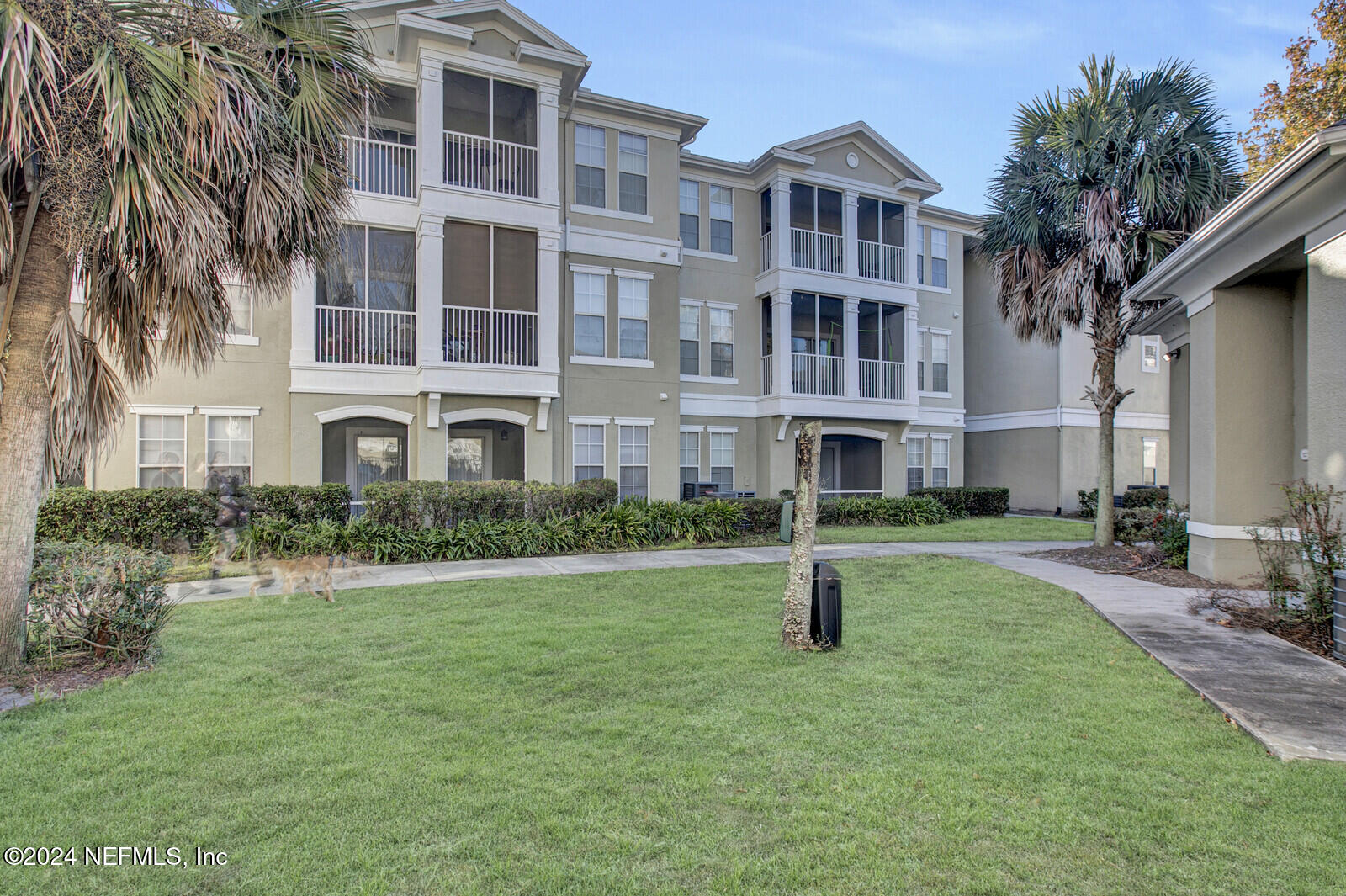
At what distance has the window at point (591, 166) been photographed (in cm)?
1580

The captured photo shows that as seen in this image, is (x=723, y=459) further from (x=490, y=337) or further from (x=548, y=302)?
(x=490, y=337)

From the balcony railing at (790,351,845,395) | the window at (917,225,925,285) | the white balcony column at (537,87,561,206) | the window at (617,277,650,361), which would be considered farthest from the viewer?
the window at (917,225,925,285)

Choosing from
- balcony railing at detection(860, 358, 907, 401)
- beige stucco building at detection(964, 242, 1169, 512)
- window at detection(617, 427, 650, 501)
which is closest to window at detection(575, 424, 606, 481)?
window at detection(617, 427, 650, 501)

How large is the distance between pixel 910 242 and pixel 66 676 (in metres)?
19.6

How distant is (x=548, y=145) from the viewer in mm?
14352

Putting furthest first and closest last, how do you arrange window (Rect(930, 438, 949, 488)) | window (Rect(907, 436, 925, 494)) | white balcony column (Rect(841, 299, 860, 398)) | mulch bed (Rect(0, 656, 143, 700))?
1. window (Rect(930, 438, 949, 488))
2. window (Rect(907, 436, 925, 494))
3. white balcony column (Rect(841, 299, 860, 398))
4. mulch bed (Rect(0, 656, 143, 700))

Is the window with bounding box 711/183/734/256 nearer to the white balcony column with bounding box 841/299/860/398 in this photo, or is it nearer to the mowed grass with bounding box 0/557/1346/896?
the white balcony column with bounding box 841/299/860/398

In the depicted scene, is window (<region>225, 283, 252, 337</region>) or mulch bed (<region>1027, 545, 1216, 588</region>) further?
window (<region>225, 283, 252, 337</region>)

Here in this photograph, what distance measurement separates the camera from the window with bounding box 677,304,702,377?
702 inches

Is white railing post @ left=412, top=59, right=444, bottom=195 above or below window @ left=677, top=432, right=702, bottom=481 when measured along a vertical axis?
above

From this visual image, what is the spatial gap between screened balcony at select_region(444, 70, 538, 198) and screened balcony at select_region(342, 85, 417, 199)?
0.76m

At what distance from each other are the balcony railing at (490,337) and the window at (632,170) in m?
3.87

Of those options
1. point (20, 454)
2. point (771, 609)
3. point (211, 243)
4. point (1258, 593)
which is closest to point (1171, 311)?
point (1258, 593)

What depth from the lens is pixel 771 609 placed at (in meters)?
7.70
